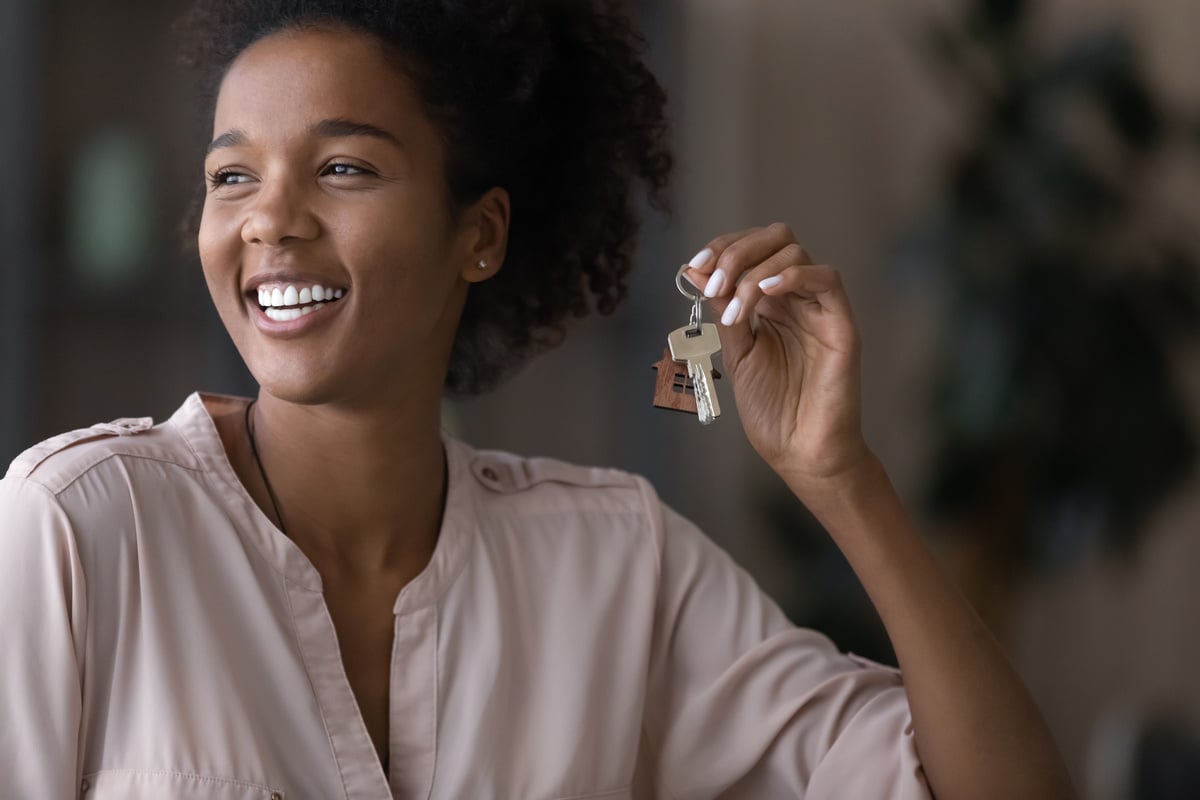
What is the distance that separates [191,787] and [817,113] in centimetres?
302

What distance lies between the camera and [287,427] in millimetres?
1437

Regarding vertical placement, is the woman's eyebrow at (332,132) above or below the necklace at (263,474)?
above

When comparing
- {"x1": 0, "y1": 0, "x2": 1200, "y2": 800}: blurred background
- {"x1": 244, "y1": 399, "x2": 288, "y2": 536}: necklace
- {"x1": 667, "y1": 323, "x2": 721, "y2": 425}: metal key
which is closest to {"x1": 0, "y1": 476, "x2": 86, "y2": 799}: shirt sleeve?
{"x1": 244, "y1": 399, "x2": 288, "y2": 536}: necklace

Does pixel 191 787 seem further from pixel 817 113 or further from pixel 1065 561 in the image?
pixel 817 113

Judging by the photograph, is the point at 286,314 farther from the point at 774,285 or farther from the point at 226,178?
the point at 774,285

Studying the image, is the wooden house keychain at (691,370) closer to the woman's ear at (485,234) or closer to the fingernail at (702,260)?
the fingernail at (702,260)

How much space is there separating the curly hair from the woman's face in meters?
0.05

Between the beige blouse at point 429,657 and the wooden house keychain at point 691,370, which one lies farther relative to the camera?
the wooden house keychain at point 691,370

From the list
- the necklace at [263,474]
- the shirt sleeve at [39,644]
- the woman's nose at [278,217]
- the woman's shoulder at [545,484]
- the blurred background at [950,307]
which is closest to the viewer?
the shirt sleeve at [39,644]

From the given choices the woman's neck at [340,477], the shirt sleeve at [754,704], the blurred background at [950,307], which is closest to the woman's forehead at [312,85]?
the woman's neck at [340,477]

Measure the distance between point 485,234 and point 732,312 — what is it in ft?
1.15

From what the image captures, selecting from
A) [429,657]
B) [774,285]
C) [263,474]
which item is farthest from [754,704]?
[263,474]

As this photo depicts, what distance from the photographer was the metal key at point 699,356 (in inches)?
53.4

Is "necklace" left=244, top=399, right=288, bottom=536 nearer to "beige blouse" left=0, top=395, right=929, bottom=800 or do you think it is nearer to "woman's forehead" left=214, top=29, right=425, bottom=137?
"beige blouse" left=0, top=395, right=929, bottom=800
